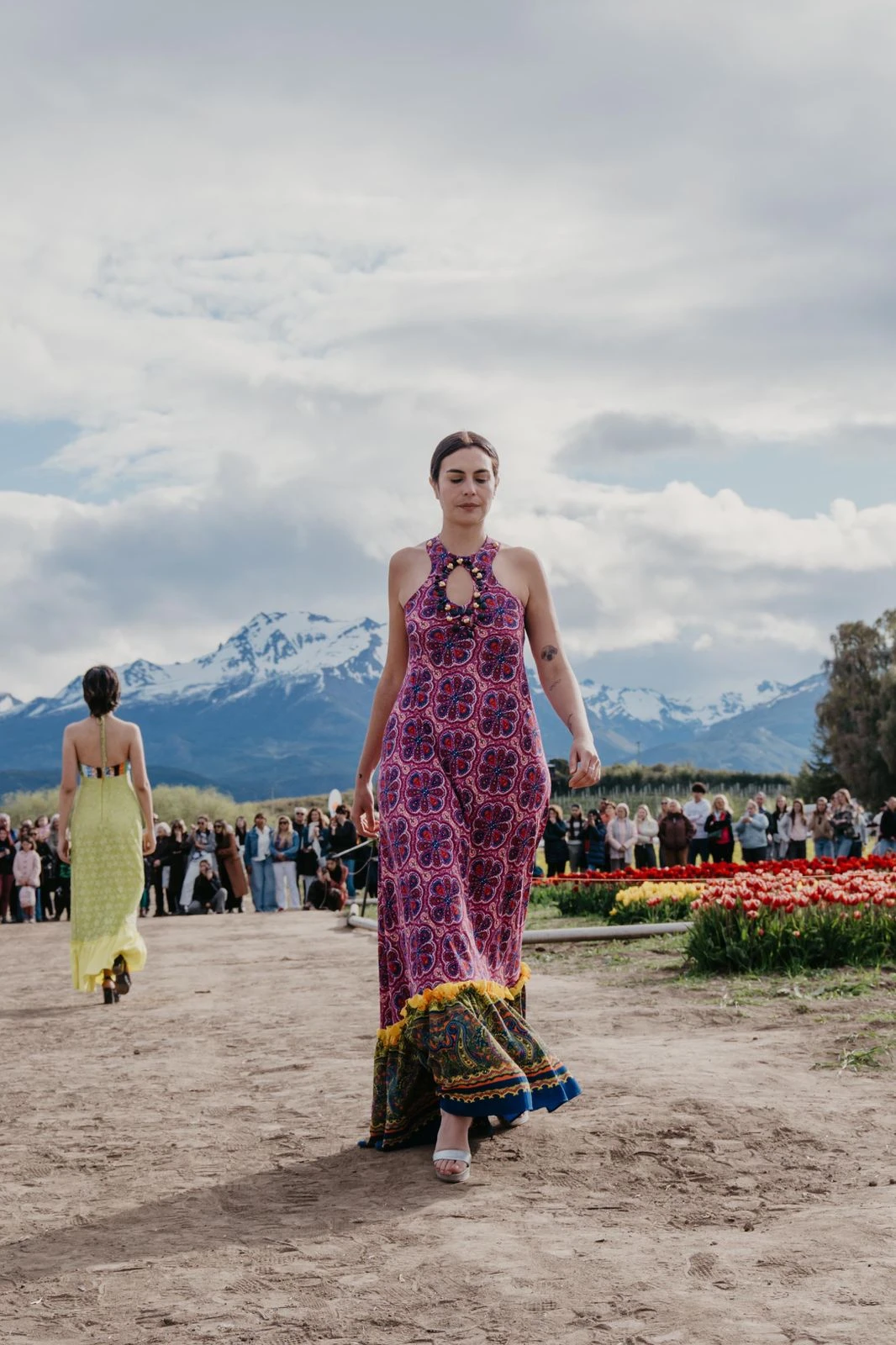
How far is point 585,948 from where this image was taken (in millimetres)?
12883

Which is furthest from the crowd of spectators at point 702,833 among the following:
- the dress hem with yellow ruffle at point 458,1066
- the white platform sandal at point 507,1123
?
the dress hem with yellow ruffle at point 458,1066

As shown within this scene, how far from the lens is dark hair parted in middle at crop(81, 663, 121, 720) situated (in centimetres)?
958

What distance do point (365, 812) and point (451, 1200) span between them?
169cm

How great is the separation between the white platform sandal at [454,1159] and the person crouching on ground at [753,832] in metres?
18.3

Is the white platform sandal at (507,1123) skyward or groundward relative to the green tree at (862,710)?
groundward

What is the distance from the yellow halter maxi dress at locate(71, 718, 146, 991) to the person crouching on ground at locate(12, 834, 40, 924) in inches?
611

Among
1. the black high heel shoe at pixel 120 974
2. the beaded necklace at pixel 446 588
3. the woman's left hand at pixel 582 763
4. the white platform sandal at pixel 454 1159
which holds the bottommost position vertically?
the white platform sandal at pixel 454 1159

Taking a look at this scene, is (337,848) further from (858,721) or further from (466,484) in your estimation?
(858,721)

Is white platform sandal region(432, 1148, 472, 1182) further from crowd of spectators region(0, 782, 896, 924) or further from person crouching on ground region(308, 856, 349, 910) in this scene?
person crouching on ground region(308, 856, 349, 910)

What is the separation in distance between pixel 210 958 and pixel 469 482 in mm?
9964

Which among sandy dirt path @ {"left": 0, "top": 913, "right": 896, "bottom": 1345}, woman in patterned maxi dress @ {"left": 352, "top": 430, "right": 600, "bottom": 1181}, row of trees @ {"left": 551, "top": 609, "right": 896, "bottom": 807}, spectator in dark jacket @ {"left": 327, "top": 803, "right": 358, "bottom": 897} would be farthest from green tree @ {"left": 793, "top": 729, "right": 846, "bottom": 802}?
woman in patterned maxi dress @ {"left": 352, "top": 430, "right": 600, "bottom": 1181}

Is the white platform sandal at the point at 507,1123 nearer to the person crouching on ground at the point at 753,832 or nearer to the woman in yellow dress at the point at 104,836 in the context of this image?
the woman in yellow dress at the point at 104,836

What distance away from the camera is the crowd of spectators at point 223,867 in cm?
2453

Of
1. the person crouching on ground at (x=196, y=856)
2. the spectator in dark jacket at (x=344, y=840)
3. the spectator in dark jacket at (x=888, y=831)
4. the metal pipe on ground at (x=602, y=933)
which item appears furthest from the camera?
the person crouching on ground at (x=196, y=856)
